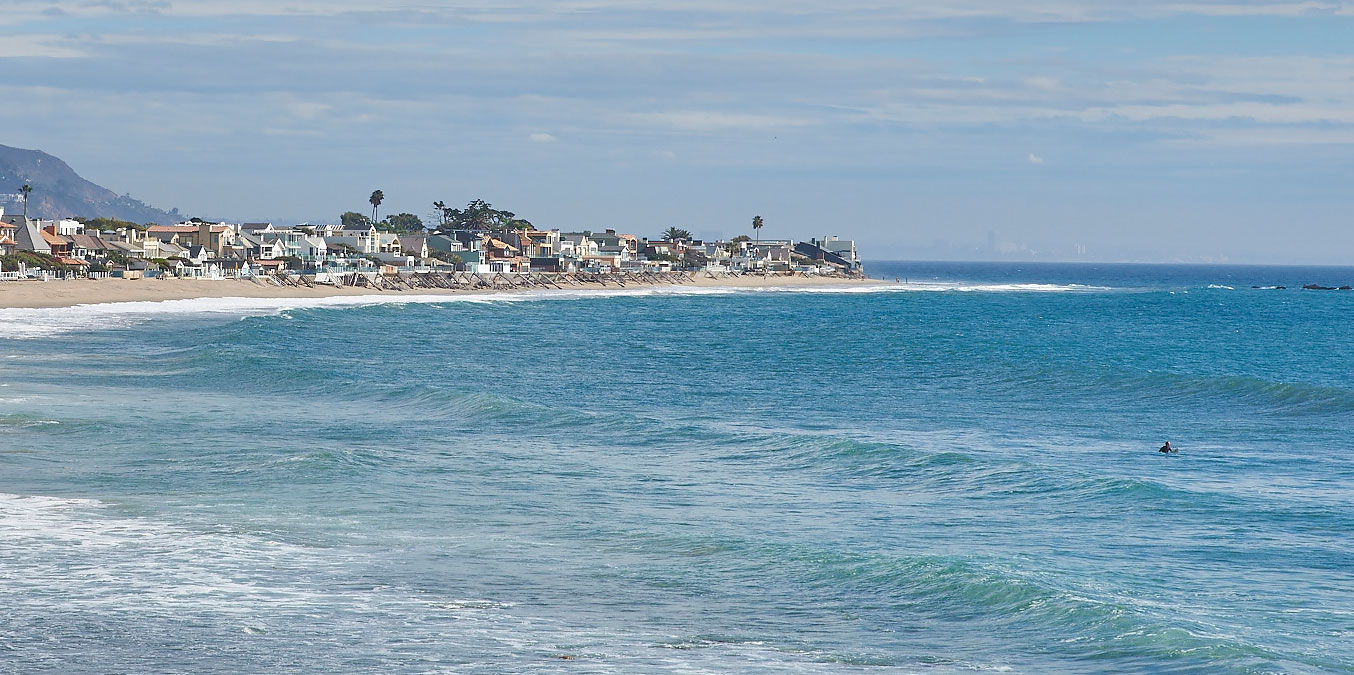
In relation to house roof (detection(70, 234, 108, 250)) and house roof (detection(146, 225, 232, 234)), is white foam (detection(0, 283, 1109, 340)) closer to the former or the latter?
house roof (detection(70, 234, 108, 250))

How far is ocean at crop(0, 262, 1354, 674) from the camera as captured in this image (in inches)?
561

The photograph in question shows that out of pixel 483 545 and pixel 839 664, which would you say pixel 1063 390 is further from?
pixel 839 664

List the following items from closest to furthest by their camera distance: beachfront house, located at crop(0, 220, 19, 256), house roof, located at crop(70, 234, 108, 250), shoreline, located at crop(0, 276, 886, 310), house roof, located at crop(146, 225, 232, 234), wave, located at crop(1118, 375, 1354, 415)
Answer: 1. wave, located at crop(1118, 375, 1354, 415)
2. shoreline, located at crop(0, 276, 886, 310)
3. beachfront house, located at crop(0, 220, 19, 256)
4. house roof, located at crop(70, 234, 108, 250)
5. house roof, located at crop(146, 225, 232, 234)

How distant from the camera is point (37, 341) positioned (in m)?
53.3

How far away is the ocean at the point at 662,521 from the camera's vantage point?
46.8 ft

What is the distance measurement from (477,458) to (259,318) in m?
55.0

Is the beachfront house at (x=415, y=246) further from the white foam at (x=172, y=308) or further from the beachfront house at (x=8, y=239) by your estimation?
the beachfront house at (x=8, y=239)

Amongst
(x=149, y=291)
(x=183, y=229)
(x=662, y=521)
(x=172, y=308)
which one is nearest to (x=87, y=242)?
(x=183, y=229)

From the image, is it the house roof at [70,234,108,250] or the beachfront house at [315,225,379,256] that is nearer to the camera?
the house roof at [70,234,108,250]

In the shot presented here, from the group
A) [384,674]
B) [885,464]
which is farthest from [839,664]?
[885,464]

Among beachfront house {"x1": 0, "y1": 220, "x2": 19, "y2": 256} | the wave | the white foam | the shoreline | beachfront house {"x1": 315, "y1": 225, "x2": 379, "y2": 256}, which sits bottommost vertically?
the white foam

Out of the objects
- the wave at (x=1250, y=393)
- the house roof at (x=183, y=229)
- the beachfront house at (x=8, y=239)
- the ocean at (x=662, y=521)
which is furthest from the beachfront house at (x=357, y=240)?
the wave at (x=1250, y=393)

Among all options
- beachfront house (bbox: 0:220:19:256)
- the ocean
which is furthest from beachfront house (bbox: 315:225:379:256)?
the ocean

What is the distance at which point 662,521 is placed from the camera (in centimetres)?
2064
